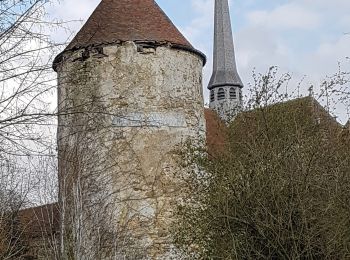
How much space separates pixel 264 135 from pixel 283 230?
2.61 m

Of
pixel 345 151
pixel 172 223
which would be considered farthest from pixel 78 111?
pixel 172 223

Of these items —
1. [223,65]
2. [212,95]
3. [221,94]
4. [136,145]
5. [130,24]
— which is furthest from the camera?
[212,95]

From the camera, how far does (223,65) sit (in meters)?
44.1

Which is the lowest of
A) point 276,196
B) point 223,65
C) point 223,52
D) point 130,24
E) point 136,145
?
point 276,196

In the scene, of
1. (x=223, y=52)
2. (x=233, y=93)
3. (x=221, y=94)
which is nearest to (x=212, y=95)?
(x=221, y=94)

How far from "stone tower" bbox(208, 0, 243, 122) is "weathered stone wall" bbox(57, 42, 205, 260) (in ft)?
91.7

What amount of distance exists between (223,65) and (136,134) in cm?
2934

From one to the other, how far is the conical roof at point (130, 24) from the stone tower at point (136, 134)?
0.09ft

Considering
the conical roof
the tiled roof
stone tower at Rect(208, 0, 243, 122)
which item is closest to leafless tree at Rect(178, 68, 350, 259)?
the tiled roof

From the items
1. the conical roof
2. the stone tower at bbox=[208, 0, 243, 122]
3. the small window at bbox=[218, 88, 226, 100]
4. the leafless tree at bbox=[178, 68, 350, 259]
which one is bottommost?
the leafless tree at bbox=[178, 68, 350, 259]

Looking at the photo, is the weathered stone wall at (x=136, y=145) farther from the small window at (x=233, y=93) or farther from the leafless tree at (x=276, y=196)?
the small window at (x=233, y=93)

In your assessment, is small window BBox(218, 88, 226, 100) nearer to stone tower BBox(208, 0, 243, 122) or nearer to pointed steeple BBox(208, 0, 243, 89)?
stone tower BBox(208, 0, 243, 122)

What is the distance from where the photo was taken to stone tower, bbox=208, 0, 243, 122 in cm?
4388

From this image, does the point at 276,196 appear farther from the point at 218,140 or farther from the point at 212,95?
the point at 212,95
